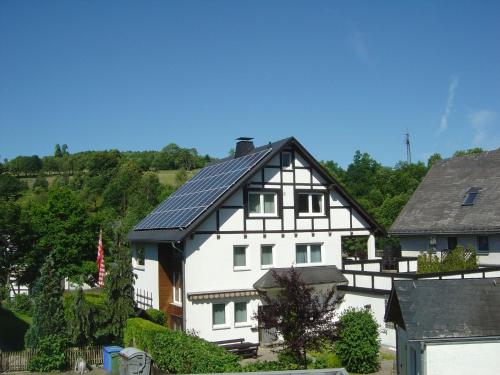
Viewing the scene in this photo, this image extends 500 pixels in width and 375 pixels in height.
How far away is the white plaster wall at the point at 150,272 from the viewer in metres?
28.9

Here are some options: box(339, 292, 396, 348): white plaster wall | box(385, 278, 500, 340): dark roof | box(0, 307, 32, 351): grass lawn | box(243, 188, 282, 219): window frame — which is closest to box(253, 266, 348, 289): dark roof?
box(339, 292, 396, 348): white plaster wall

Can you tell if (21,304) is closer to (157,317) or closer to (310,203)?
(157,317)

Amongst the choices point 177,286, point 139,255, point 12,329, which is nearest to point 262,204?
point 177,286

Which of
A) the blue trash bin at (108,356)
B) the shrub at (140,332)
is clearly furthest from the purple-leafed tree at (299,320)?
the blue trash bin at (108,356)

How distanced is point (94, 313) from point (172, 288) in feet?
14.8

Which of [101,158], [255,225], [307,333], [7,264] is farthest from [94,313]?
[101,158]

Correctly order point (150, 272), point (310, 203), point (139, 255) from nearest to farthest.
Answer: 1. point (310, 203)
2. point (150, 272)
3. point (139, 255)

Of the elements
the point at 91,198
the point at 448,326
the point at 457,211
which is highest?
the point at 91,198

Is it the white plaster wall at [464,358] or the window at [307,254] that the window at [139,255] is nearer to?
the window at [307,254]

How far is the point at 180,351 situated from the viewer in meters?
18.9

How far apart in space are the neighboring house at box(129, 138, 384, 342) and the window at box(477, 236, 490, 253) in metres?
5.24

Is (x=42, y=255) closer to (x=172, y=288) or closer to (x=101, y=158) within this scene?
(x=172, y=288)

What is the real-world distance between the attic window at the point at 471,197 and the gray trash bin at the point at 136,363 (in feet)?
66.6

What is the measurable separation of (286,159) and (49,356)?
13.9 metres
